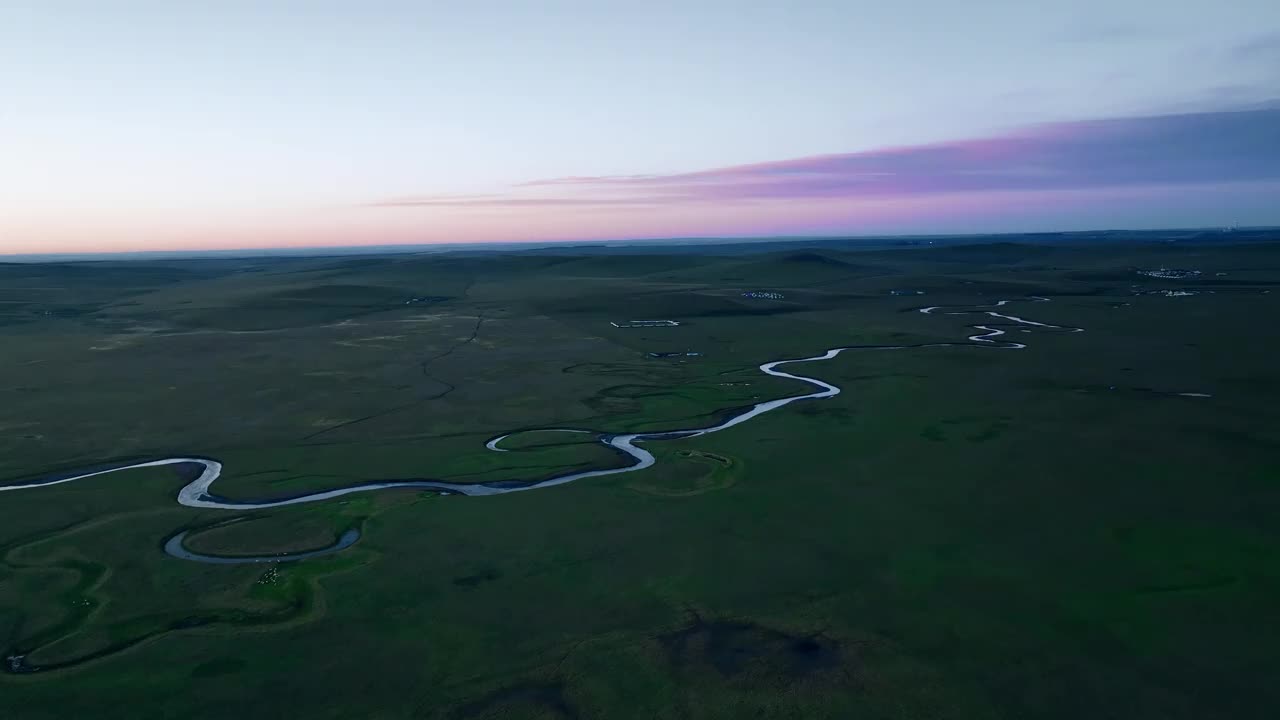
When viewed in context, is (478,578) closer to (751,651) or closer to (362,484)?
(751,651)

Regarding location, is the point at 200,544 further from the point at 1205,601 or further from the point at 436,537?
the point at 1205,601

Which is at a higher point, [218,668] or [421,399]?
[421,399]

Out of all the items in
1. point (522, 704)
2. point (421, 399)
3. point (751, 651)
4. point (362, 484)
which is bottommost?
A: point (522, 704)

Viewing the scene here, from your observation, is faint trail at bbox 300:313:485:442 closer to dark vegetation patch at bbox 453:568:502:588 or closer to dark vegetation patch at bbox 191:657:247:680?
dark vegetation patch at bbox 453:568:502:588

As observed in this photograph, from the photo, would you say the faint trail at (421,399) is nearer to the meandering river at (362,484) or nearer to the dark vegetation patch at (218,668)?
the meandering river at (362,484)

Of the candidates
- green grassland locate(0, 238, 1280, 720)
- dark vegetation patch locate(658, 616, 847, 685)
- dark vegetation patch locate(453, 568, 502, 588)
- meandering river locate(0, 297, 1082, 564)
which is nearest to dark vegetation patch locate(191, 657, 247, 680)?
green grassland locate(0, 238, 1280, 720)

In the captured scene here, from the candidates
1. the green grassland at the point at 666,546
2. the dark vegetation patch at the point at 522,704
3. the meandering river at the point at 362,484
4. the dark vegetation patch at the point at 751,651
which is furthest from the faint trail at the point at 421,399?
the dark vegetation patch at the point at 751,651

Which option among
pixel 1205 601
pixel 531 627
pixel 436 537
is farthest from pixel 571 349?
pixel 1205 601

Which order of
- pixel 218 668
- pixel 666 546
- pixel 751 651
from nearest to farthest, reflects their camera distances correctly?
pixel 218 668 → pixel 751 651 → pixel 666 546

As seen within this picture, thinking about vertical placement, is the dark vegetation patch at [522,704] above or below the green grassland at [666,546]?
below

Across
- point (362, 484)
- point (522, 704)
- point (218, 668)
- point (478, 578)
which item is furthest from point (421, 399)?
point (522, 704)
